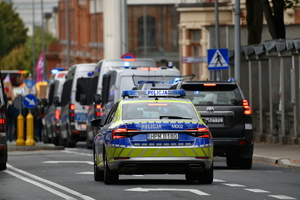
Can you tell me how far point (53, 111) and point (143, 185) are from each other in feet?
71.2

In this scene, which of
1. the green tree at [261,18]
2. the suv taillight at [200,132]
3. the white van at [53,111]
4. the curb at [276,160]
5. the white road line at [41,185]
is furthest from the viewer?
the white van at [53,111]

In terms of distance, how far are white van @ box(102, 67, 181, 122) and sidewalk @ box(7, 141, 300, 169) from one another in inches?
116

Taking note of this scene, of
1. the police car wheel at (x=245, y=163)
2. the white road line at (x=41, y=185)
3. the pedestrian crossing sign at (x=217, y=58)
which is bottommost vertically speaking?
the police car wheel at (x=245, y=163)

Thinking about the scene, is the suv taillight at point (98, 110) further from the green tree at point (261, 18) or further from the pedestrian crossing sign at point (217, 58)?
the green tree at point (261, 18)

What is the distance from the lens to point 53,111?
122ft

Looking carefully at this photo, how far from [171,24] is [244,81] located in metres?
27.4

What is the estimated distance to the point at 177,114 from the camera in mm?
15734

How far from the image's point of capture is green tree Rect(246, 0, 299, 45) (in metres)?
30.9

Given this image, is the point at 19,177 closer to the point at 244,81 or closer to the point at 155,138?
the point at 155,138

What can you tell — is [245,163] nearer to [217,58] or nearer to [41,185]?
[41,185]

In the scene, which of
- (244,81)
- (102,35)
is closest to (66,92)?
(244,81)

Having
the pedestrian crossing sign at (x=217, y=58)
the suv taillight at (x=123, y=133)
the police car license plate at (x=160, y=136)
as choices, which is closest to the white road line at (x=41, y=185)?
the suv taillight at (x=123, y=133)

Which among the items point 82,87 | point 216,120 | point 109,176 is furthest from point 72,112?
point 109,176

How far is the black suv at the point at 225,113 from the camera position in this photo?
19891mm
